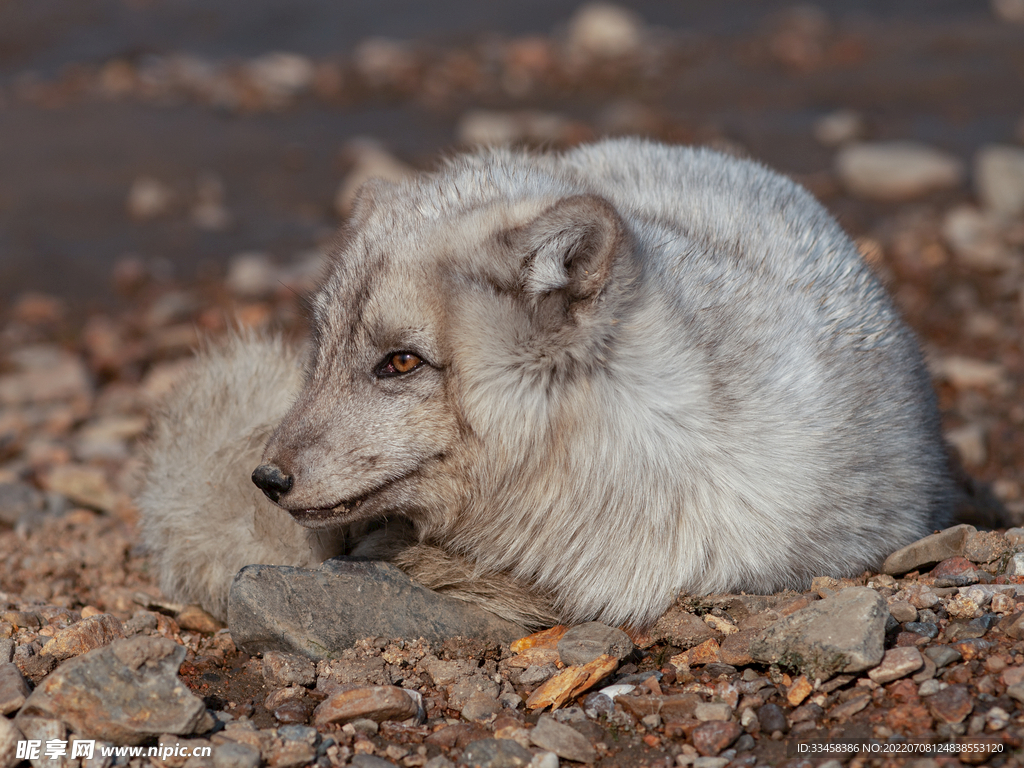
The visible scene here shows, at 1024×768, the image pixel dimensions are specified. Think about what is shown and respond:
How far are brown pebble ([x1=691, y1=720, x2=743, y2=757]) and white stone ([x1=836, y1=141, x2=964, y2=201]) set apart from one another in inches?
330

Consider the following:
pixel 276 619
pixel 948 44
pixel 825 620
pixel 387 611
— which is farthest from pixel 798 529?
pixel 948 44

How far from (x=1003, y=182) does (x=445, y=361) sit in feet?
25.8

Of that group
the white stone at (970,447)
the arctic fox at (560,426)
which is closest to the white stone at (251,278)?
the arctic fox at (560,426)

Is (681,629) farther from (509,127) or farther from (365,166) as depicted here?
(509,127)

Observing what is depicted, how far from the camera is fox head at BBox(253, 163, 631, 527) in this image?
3.27 metres

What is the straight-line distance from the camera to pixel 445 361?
3340mm

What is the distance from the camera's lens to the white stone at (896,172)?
10250mm

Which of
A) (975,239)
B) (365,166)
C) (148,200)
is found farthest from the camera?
(365,166)

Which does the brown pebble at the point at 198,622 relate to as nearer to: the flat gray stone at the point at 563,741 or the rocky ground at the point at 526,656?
the rocky ground at the point at 526,656

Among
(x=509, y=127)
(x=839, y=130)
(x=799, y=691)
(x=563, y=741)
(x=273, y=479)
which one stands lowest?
(x=563, y=741)

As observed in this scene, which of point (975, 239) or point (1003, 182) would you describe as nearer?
point (975, 239)

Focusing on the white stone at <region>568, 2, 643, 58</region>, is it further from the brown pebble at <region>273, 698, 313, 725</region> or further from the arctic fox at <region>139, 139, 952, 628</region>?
the brown pebble at <region>273, 698, 313, 725</region>

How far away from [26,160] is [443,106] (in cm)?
525

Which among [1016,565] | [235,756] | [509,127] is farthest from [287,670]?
[509,127]
